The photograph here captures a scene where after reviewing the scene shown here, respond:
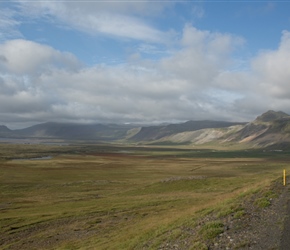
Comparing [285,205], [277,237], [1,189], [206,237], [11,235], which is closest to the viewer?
[277,237]

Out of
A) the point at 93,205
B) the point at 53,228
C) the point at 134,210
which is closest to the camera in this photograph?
the point at 53,228

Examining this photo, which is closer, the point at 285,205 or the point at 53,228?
the point at 285,205

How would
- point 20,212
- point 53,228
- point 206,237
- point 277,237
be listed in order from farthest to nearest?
point 20,212
point 53,228
point 206,237
point 277,237

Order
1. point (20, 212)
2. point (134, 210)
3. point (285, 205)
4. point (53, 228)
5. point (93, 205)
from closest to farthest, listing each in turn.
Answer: point (285, 205) < point (53, 228) < point (134, 210) < point (20, 212) < point (93, 205)

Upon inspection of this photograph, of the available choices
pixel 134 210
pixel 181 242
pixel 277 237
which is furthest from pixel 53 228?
pixel 277 237

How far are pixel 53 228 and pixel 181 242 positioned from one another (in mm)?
21867

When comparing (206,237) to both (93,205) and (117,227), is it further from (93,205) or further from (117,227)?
(93,205)

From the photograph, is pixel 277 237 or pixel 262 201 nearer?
pixel 277 237

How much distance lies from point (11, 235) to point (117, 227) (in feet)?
36.4

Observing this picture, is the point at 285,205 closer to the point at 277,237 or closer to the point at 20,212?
the point at 277,237

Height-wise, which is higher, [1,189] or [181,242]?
[181,242]

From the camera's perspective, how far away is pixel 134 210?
133ft

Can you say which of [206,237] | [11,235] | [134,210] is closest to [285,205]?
[206,237]

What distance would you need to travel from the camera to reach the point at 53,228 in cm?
3425
